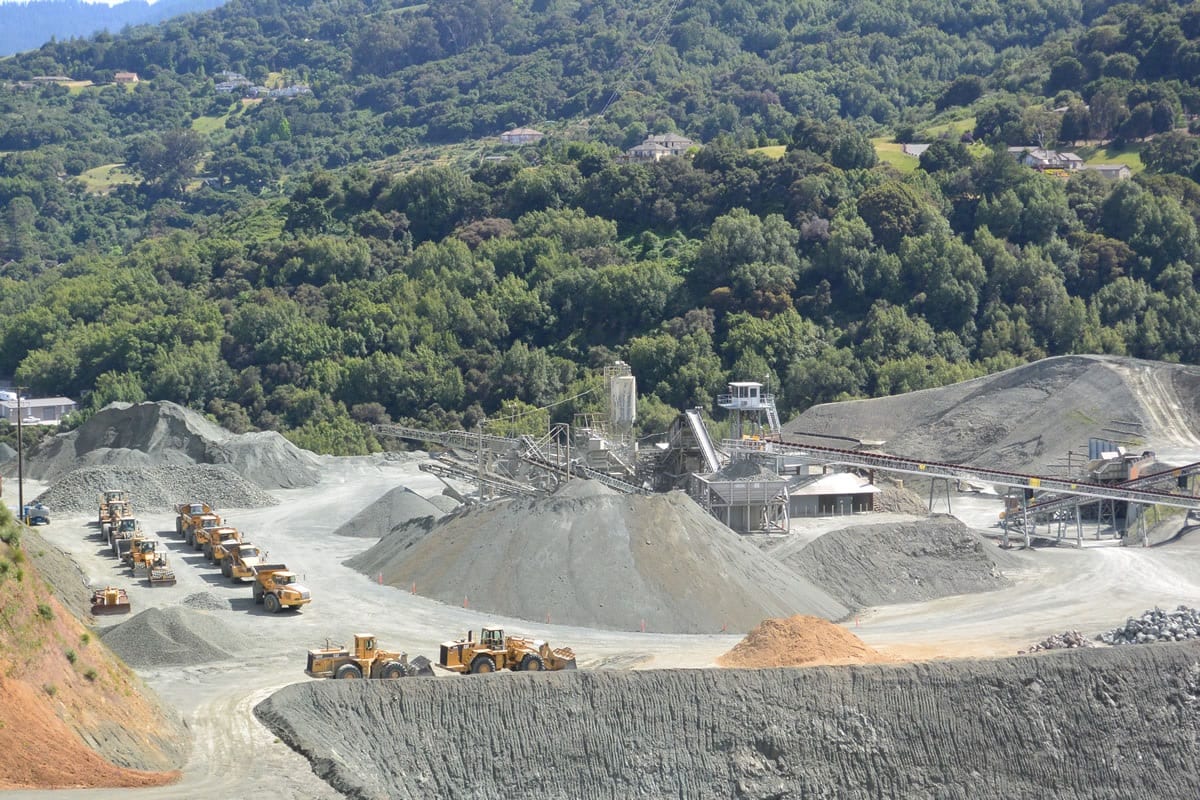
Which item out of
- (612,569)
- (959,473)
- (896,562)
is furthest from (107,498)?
(959,473)

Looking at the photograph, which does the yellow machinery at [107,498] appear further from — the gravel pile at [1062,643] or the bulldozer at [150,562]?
the gravel pile at [1062,643]

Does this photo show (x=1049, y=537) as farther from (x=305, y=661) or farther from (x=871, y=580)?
(x=305, y=661)

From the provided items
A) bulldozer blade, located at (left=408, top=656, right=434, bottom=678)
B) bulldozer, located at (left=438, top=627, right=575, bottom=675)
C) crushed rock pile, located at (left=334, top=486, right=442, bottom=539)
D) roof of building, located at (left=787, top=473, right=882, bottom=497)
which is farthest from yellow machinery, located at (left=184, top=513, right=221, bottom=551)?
bulldozer blade, located at (left=408, top=656, right=434, bottom=678)

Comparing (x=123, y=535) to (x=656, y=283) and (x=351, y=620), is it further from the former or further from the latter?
(x=656, y=283)

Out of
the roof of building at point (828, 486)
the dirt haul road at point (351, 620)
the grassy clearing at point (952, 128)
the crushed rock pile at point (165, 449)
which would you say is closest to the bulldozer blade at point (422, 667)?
the dirt haul road at point (351, 620)

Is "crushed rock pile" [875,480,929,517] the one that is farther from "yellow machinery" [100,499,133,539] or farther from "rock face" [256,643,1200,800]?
"yellow machinery" [100,499,133,539]

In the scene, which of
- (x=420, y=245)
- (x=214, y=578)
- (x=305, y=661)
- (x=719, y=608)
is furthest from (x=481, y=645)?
(x=420, y=245)
